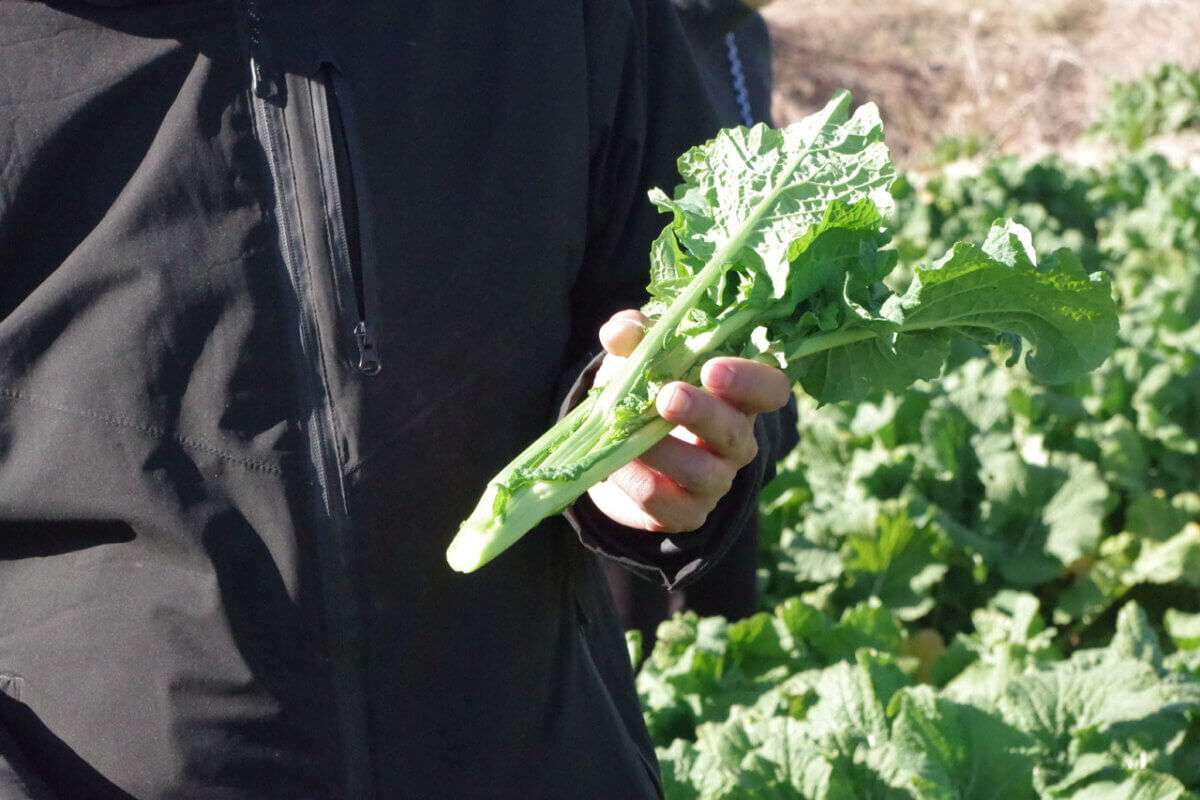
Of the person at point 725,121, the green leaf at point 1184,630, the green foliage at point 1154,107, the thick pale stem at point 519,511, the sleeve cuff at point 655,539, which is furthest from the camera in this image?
the green foliage at point 1154,107

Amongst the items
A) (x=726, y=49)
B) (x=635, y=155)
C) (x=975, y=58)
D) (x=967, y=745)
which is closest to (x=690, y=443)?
(x=635, y=155)

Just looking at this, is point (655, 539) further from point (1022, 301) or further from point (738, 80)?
point (738, 80)

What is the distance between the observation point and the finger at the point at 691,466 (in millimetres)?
1675

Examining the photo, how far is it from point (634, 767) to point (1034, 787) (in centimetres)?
103

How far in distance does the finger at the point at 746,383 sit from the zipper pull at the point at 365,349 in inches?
14.1

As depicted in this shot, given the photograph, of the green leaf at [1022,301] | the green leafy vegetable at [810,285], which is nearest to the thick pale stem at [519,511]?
the green leafy vegetable at [810,285]

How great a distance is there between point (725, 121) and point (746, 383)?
78.8 inches

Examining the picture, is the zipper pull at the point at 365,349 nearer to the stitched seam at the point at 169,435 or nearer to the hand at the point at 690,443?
the stitched seam at the point at 169,435

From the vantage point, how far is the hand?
162 centimetres

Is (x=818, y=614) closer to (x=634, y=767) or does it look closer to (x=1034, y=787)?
(x=1034, y=787)

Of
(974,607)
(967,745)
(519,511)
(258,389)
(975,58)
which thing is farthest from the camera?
(975,58)

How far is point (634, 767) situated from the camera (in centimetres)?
194

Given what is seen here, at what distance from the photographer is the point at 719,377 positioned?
1613 millimetres

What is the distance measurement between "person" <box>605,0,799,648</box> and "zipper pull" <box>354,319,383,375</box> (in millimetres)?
1829
